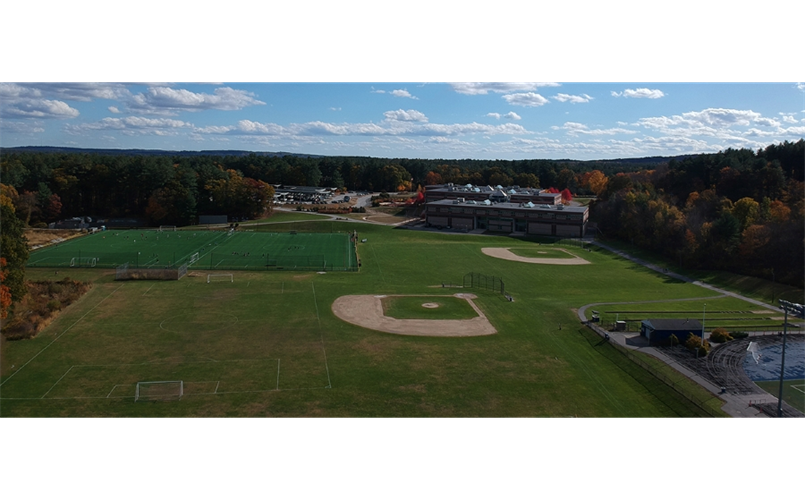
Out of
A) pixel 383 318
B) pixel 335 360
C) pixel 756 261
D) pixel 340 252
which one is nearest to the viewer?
pixel 335 360

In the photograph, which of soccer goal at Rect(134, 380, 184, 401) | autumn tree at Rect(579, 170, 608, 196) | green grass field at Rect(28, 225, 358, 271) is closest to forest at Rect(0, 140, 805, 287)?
autumn tree at Rect(579, 170, 608, 196)

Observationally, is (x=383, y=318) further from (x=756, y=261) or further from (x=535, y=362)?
(x=756, y=261)

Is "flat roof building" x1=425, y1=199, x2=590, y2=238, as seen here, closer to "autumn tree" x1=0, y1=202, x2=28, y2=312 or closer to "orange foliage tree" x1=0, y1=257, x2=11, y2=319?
"autumn tree" x1=0, y1=202, x2=28, y2=312

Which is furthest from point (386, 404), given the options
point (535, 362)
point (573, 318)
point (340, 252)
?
point (340, 252)

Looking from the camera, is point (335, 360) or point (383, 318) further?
point (383, 318)

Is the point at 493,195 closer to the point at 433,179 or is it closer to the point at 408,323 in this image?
the point at 433,179

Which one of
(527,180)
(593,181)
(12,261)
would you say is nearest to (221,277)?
(12,261)
